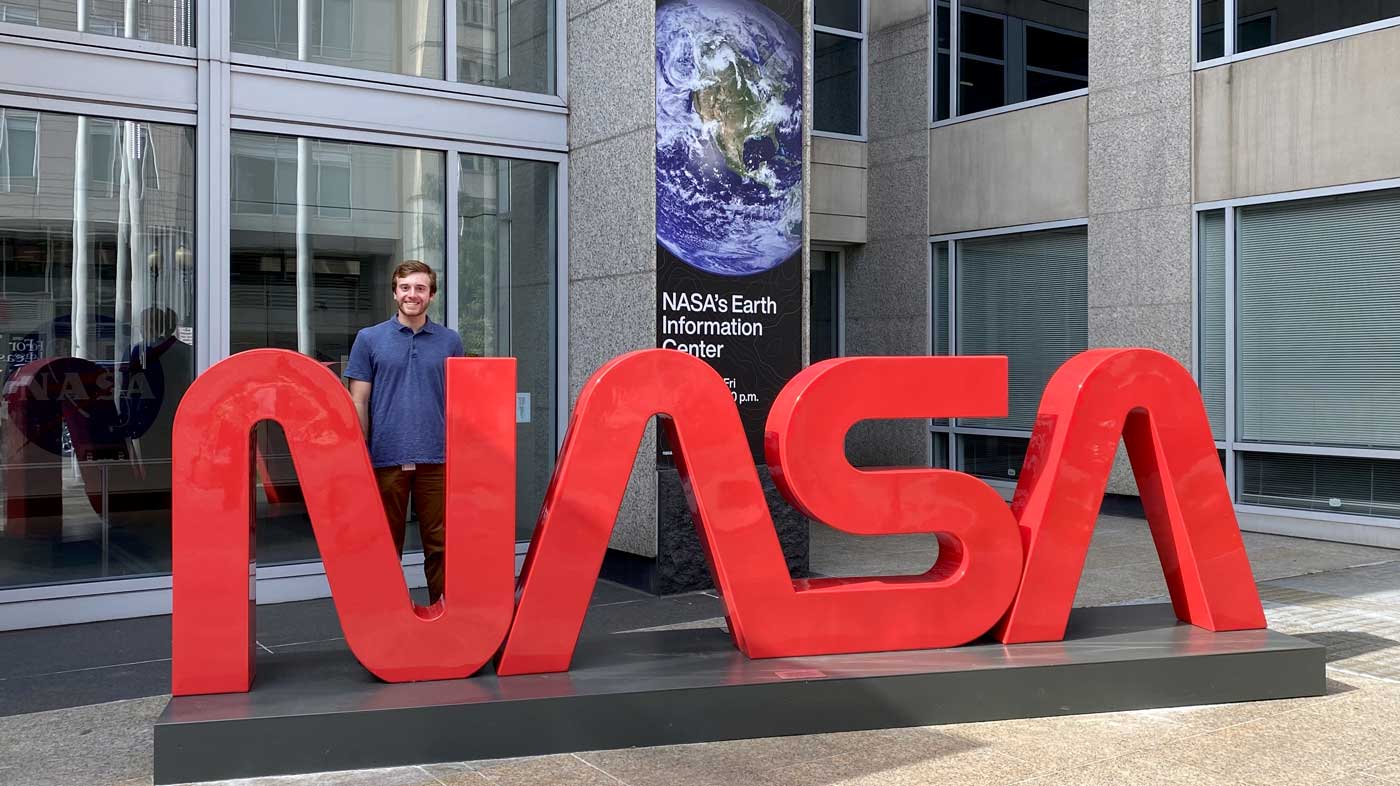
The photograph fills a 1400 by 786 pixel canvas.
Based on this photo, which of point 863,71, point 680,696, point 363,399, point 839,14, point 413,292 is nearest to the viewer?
point 680,696

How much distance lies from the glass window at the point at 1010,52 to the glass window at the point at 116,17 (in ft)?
28.7

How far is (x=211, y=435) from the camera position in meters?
4.55

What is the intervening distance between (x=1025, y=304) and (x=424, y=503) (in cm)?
930

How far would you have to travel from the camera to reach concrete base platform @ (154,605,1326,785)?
435cm

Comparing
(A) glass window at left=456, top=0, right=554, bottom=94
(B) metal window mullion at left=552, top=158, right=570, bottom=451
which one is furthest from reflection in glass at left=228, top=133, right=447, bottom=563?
(B) metal window mullion at left=552, top=158, right=570, bottom=451

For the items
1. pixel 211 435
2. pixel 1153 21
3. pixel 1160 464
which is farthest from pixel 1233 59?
pixel 211 435

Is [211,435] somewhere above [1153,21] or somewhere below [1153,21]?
below

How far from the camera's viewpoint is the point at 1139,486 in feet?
18.7

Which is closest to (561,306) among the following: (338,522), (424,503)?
(424,503)

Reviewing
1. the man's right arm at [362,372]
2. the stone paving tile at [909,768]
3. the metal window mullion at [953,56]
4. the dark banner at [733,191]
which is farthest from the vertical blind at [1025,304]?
the man's right arm at [362,372]

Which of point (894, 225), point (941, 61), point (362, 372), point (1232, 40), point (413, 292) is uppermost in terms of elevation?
point (941, 61)

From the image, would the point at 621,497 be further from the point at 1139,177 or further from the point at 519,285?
the point at 1139,177

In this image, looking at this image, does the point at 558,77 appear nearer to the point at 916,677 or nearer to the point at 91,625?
the point at 91,625

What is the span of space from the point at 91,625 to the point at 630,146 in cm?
432
